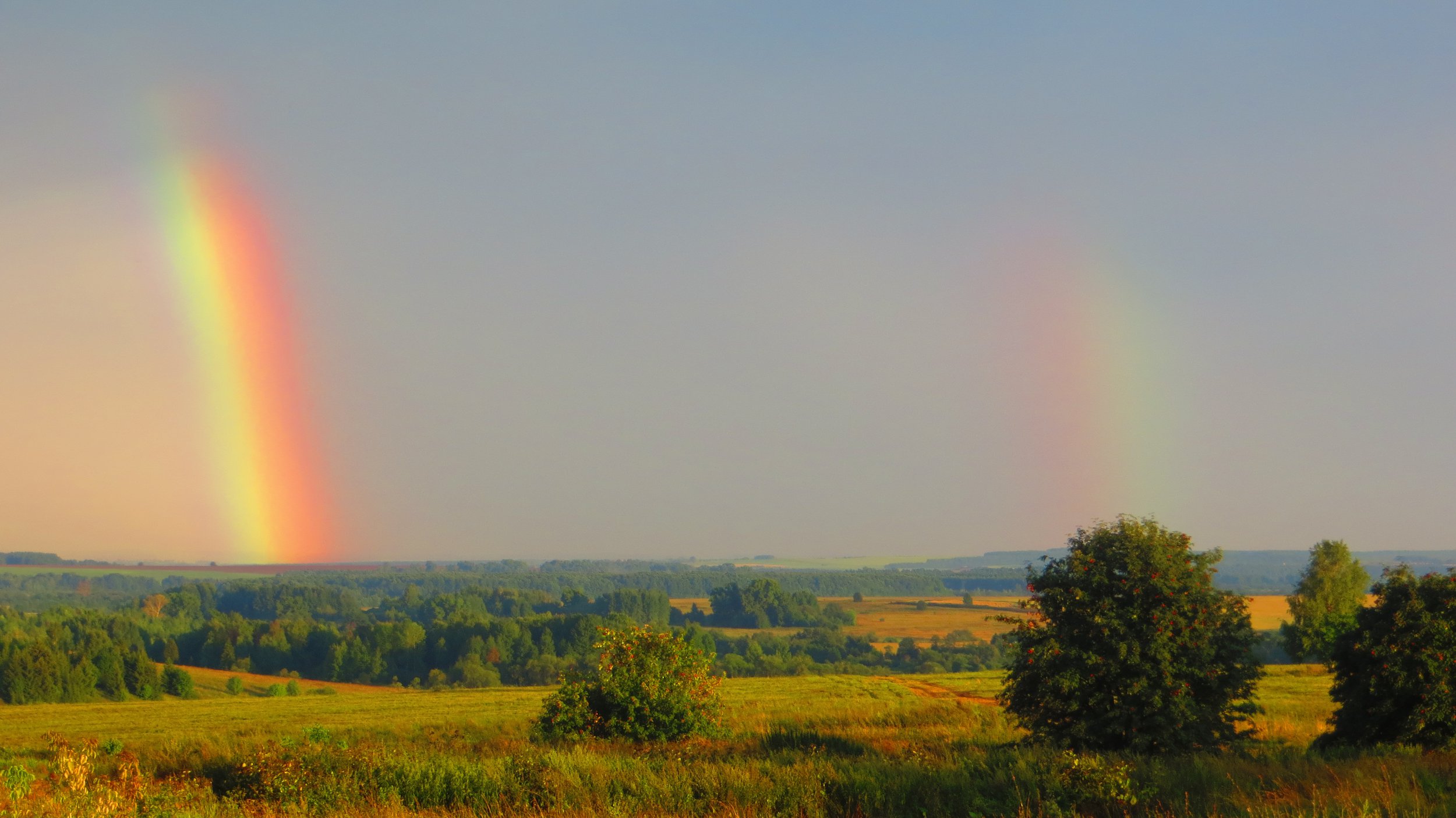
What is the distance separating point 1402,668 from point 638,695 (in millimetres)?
16601

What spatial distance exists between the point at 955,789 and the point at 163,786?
1191cm

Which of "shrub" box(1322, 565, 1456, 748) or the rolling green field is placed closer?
"shrub" box(1322, 565, 1456, 748)

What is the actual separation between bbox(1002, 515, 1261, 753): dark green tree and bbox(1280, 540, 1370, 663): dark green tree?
61272 mm

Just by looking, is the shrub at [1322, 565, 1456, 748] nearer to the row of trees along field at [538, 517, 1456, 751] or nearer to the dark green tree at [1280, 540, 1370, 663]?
the row of trees along field at [538, 517, 1456, 751]

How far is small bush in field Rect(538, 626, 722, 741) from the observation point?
25000mm

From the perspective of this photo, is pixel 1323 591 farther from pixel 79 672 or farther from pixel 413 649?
pixel 79 672

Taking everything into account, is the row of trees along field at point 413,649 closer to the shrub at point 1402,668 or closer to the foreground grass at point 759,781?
the shrub at point 1402,668

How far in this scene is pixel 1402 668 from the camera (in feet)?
61.0

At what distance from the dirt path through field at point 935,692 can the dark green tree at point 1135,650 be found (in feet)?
101

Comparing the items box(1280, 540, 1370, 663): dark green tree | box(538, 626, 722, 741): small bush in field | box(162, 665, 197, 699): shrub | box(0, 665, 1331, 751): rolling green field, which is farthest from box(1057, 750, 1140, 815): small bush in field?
box(162, 665, 197, 699): shrub

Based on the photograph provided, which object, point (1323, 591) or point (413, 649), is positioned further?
point (413, 649)

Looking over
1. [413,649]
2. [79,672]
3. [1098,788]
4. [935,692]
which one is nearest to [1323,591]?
[935,692]

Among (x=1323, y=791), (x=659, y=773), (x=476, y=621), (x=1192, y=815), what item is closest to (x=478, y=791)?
(x=659, y=773)

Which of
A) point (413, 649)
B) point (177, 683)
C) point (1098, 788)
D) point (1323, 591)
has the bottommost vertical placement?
point (413, 649)
